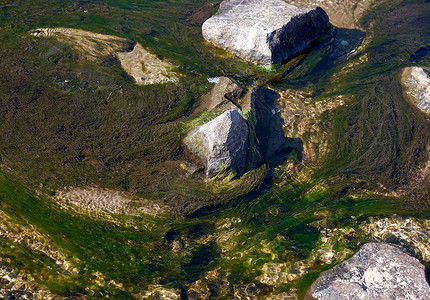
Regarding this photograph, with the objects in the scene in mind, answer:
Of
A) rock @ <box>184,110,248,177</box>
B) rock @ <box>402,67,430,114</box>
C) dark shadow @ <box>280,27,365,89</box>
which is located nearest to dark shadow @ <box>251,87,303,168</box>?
rock @ <box>184,110,248,177</box>

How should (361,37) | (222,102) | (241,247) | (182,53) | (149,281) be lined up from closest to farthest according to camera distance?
(149,281) → (241,247) → (222,102) → (182,53) → (361,37)

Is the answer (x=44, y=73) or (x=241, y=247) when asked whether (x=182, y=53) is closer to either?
(x=44, y=73)

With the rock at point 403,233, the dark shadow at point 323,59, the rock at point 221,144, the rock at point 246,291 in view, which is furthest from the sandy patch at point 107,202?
the dark shadow at point 323,59

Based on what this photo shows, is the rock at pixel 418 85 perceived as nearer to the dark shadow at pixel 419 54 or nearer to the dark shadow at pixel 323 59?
the dark shadow at pixel 419 54

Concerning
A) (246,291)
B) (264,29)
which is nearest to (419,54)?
(264,29)

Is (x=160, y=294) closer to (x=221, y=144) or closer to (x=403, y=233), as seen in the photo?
(x=221, y=144)

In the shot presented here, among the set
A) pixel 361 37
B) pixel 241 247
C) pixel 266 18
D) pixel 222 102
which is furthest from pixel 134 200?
pixel 361 37
